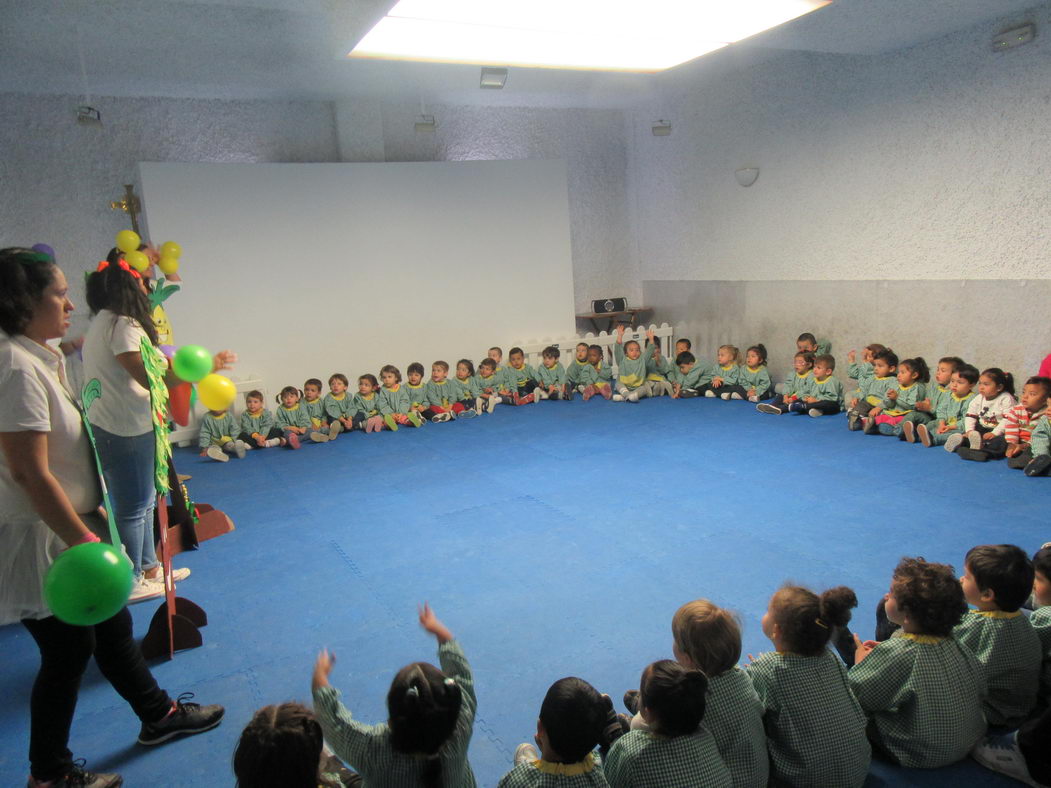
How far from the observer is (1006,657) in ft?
6.98

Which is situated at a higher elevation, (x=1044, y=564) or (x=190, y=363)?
(x=190, y=363)

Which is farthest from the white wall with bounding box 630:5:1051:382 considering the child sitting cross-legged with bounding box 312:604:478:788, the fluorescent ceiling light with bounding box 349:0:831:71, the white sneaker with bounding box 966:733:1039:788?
the child sitting cross-legged with bounding box 312:604:478:788

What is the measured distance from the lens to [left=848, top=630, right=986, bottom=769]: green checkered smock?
80.3 inches

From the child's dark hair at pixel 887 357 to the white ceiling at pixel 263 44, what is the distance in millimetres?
2371

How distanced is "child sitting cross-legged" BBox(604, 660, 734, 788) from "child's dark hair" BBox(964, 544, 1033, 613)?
100 centimetres

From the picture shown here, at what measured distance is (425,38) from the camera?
439cm

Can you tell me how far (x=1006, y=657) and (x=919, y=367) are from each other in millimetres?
4078

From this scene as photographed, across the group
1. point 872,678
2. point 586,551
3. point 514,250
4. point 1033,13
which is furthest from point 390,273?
point 872,678

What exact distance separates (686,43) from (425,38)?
1.70 m

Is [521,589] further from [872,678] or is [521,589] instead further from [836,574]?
[872,678]

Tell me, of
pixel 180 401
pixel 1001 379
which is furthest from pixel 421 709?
pixel 1001 379

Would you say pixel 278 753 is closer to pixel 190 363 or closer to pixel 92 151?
pixel 190 363

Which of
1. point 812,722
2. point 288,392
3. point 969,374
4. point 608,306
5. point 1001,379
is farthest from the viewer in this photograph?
point 608,306

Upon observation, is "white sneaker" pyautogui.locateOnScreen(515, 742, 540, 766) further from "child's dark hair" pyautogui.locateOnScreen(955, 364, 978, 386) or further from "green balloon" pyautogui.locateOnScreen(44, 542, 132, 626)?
"child's dark hair" pyautogui.locateOnScreen(955, 364, 978, 386)
